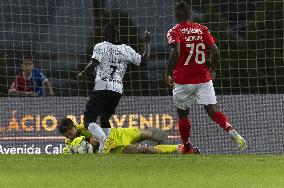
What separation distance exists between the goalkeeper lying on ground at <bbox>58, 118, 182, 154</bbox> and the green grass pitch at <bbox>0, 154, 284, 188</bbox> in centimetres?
214

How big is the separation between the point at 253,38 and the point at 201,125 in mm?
1980

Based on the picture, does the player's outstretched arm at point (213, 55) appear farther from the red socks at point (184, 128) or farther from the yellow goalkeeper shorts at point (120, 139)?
the yellow goalkeeper shorts at point (120, 139)

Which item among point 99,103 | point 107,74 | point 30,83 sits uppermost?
point 107,74

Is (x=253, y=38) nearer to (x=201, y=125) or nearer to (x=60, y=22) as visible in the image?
(x=201, y=125)

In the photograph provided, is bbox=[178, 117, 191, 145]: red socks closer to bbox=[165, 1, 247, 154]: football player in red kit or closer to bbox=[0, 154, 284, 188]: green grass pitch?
bbox=[165, 1, 247, 154]: football player in red kit

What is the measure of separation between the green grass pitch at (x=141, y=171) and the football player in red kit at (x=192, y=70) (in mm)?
1431

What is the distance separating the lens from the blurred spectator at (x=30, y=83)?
1814cm

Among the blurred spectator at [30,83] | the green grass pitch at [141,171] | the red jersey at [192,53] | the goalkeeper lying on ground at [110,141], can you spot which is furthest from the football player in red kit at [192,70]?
the blurred spectator at [30,83]

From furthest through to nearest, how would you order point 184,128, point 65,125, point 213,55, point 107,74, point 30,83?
point 30,83, point 65,125, point 107,74, point 184,128, point 213,55

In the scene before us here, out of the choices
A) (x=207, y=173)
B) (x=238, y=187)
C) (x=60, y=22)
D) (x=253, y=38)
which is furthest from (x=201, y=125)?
(x=238, y=187)

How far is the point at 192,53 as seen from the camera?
1357 centimetres

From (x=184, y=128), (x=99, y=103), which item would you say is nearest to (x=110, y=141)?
(x=99, y=103)

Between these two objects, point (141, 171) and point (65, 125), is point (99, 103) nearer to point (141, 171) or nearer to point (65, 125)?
point (65, 125)

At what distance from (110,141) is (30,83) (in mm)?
3915
